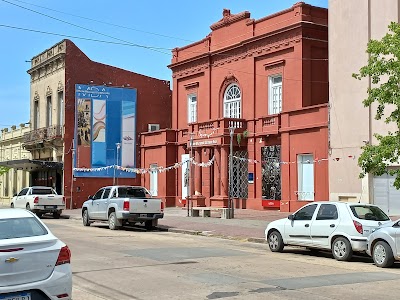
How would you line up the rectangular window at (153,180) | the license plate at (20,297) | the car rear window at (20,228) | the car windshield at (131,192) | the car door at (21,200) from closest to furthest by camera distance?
the license plate at (20,297) → the car rear window at (20,228) → the car windshield at (131,192) → the car door at (21,200) → the rectangular window at (153,180)

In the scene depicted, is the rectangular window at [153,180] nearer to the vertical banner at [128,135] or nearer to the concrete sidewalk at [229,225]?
the vertical banner at [128,135]

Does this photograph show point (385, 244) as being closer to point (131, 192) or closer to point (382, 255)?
point (382, 255)

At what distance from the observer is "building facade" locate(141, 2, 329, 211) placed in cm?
2980

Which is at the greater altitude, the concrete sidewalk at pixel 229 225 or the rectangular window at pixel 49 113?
the rectangular window at pixel 49 113

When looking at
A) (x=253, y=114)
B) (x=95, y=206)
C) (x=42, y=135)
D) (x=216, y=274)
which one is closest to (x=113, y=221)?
(x=95, y=206)

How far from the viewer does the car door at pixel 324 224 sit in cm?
1501

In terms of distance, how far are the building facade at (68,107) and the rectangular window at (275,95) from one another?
48.6 ft

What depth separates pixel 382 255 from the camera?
1331cm

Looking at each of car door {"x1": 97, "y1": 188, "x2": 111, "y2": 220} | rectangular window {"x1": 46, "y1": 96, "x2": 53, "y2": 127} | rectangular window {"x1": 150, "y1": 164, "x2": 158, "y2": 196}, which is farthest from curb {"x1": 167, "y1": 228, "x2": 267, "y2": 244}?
rectangular window {"x1": 46, "y1": 96, "x2": 53, "y2": 127}

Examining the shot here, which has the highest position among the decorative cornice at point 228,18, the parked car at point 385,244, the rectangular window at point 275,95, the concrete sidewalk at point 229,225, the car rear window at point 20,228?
the decorative cornice at point 228,18

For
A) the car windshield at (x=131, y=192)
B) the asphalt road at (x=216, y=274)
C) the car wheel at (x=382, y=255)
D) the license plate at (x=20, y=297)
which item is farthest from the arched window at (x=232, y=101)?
the license plate at (x=20, y=297)

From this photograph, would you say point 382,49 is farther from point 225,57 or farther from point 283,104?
point 225,57

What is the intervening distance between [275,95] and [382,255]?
66.1ft

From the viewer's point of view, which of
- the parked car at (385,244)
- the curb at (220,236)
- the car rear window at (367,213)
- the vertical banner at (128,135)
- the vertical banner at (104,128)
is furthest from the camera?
the vertical banner at (128,135)
